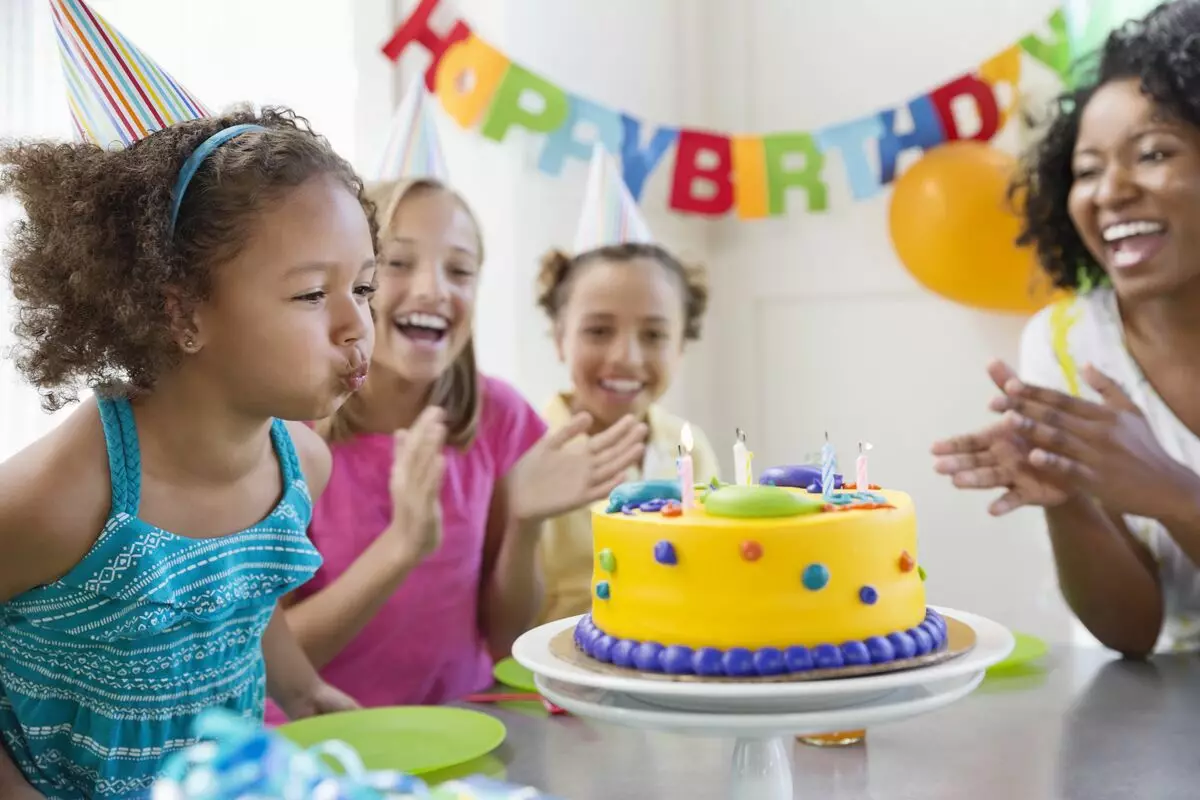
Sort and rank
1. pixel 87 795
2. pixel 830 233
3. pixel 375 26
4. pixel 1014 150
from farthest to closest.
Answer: pixel 830 233 < pixel 1014 150 < pixel 375 26 < pixel 87 795

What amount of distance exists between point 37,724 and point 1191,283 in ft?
5.04

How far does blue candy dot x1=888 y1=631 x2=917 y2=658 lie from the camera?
30.8 inches

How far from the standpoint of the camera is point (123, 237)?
0.95 m

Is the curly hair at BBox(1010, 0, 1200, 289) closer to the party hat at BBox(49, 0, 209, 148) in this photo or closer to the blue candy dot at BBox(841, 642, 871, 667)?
the blue candy dot at BBox(841, 642, 871, 667)

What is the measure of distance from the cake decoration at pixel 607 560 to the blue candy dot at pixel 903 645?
0.21 metres

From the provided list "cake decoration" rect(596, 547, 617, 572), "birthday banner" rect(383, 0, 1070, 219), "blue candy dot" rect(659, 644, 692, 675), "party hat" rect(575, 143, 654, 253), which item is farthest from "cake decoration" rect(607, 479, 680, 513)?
"birthday banner" rect(383, 0, 1070, 219)

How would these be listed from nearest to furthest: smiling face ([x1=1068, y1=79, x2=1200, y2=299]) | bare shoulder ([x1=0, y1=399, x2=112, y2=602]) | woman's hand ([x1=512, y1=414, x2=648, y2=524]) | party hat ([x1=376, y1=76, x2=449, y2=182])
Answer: bare shoulder ([x1=0, y1=399, x2=112, y2=602]) → woman's hand ([x1=512, y1=414, x2=648, y2=524]) → smiling face ([x1=1068, y1=79, x2=1200, y2=299]) → party hat ([x1=376, y1=76, x2=449, y2=182])

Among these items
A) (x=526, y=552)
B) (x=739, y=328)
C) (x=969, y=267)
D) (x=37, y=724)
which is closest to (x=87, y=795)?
(x=37, y=724)

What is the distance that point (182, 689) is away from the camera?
1.06m

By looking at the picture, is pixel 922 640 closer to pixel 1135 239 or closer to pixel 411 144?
pixel 1135 239

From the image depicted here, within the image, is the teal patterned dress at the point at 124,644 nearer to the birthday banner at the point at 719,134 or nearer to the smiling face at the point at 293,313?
the smiling face at the point at 293,313

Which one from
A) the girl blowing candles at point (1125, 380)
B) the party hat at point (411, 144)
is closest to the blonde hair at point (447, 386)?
the party hat at point (411, 144)

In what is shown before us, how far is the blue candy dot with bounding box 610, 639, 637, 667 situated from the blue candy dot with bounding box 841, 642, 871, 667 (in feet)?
0.48

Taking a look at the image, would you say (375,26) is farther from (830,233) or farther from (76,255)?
(76,255)
